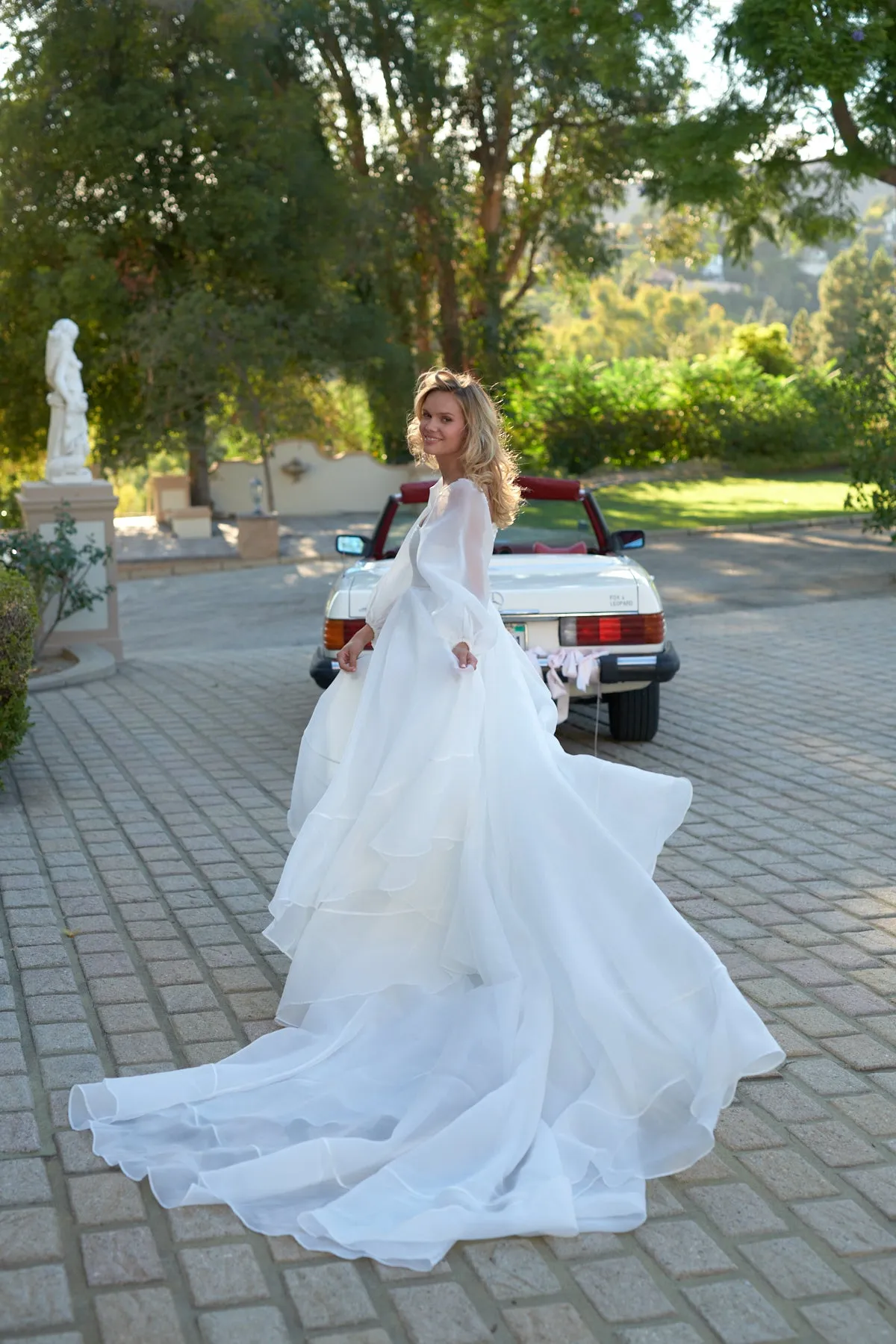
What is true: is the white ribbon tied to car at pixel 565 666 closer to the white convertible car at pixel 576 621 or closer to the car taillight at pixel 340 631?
the white convertible car at pixel 576 621

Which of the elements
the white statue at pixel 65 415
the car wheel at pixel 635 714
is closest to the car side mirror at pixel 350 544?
the car wheel at pixel 635 714

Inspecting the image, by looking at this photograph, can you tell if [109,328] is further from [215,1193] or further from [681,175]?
[215,1193]

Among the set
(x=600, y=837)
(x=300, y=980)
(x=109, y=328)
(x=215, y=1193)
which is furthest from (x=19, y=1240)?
(x=109, y=328)

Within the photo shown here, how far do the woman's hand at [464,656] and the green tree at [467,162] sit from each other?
2421 centimetres

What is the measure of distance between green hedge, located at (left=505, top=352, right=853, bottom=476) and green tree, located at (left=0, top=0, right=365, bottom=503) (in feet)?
20.0

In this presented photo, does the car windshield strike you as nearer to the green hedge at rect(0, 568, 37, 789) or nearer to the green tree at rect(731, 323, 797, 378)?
the green hedge at rect(0, 568, 37, 789)

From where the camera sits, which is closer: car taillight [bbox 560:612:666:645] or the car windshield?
car taillight [bbox 560:612:666:645]

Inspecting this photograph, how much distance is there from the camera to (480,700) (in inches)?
163

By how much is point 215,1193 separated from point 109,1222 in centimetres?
24

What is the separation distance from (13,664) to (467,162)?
27115mm

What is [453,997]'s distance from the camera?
158 inches

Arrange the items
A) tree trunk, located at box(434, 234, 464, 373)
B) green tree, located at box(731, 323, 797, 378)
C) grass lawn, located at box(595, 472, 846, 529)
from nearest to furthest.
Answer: grass lawn, located at box(595, 472, 846, 529) < tree trunk, located at box(434, 234, 464, 373) < green tree, located at box(731, 323, 797, 378)

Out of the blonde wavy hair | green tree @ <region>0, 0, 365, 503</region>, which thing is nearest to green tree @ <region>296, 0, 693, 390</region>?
green tree @ <region>0, 0, 365, 503</region>

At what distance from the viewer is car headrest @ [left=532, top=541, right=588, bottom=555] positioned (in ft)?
26.9
